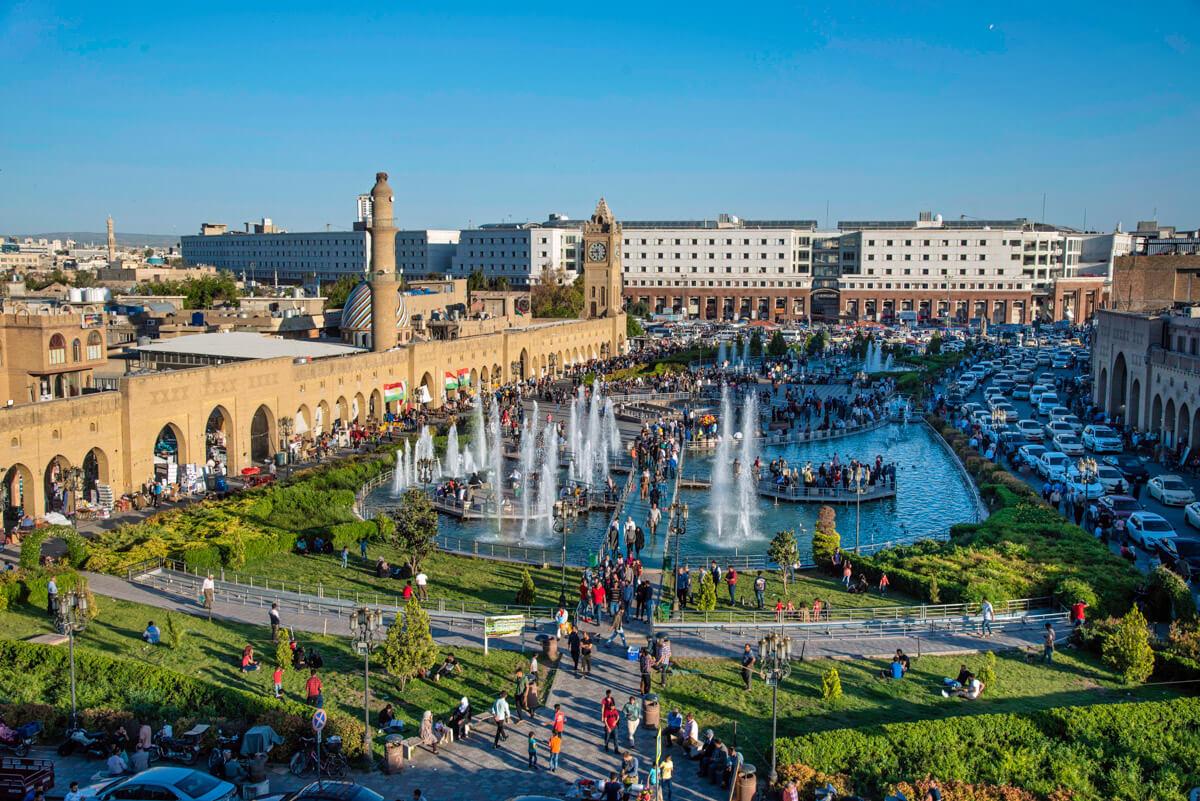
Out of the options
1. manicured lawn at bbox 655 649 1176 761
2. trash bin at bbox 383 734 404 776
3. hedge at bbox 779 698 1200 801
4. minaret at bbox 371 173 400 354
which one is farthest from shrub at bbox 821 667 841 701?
minaret at bbox 371 173 400 354

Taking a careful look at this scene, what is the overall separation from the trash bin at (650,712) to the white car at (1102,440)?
89.1 feet

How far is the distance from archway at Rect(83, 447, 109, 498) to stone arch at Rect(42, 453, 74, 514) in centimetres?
67

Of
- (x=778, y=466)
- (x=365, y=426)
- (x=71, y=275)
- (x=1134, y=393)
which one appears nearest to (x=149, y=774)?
(x=778, y=466)

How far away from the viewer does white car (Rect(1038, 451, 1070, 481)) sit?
33156mm

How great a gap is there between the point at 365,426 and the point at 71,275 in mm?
72325

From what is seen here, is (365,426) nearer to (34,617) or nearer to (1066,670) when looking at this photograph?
(34,617)

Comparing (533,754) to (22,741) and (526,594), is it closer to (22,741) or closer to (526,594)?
(526,594)

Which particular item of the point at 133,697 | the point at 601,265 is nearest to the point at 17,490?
the point at 133,697

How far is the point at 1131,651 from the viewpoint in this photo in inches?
688

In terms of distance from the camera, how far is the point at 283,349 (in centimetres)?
4244

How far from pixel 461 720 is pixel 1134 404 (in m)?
35.9

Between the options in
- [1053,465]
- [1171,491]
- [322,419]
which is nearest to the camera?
[1171,491]

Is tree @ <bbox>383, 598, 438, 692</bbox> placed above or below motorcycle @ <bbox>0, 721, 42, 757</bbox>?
above

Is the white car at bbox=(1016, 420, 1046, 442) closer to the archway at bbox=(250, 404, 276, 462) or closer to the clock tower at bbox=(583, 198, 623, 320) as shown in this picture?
the archway at bbox=(250, 404, 276, 462)
